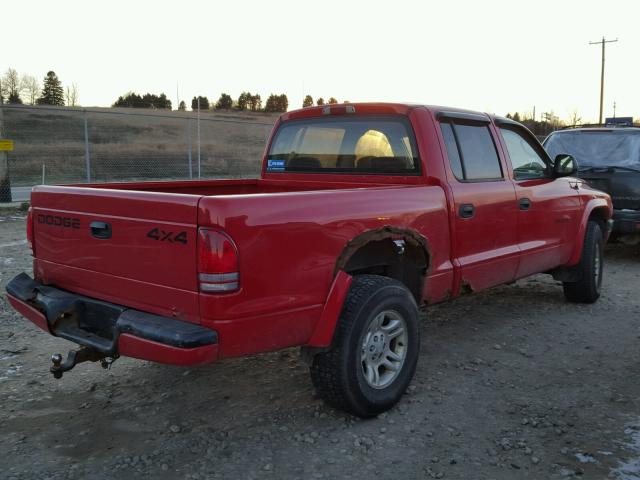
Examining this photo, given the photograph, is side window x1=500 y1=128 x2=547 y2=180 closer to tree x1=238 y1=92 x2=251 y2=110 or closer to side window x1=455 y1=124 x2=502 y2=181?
side window x1=455 y1=124 x2=502 y2=181

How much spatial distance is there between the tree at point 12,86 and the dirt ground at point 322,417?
48.6 meters

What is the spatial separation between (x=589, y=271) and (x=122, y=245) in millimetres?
4610

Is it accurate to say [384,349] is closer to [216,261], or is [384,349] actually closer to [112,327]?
[216,261]

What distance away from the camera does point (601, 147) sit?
29.6ft

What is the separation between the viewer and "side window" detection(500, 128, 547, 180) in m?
5.21

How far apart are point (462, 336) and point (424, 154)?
1.74 m

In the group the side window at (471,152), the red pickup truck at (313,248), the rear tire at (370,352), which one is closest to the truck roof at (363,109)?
the red pickup truck at (313,248)

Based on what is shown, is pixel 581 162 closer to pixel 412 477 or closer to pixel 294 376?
pixel 294 376

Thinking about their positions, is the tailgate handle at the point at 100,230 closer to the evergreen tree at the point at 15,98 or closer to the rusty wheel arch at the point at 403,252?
the rusty wheel arch at the point at 403,252

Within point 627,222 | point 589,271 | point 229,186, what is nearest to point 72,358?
point 229,186

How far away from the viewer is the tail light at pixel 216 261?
2.86m

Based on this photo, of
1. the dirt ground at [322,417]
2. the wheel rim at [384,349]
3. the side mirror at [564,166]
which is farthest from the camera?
the side mirror at [564,166]

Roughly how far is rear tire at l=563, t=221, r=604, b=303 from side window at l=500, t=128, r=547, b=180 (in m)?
1.00

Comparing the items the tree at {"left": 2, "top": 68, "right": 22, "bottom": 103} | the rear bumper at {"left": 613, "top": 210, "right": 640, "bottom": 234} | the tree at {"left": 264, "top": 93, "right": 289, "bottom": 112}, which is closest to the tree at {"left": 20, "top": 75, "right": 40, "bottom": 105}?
the tree at {"left": 2, "top": 68, "right": 22, "bottom": 103}
